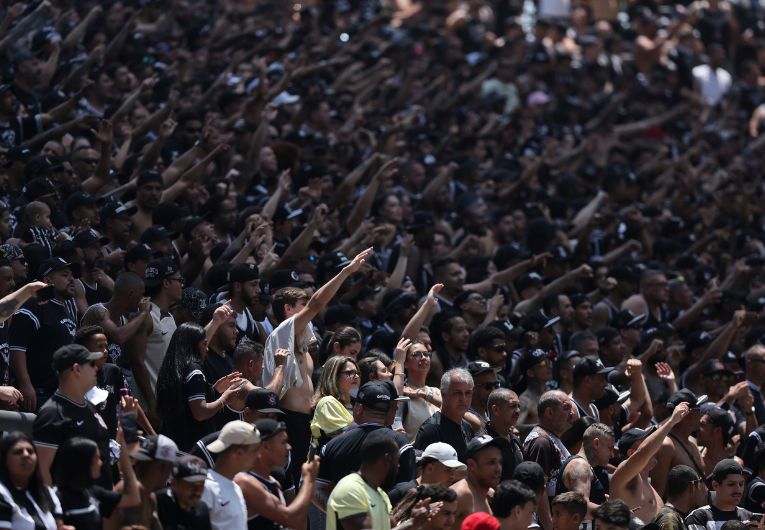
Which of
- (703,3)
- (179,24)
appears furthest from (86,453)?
(703,3)

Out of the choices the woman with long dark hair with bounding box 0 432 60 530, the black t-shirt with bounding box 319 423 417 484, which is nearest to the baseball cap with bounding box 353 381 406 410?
the black t-shirt with bounding box 319 423 417 484

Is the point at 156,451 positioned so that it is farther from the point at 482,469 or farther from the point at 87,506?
the point at 482,469

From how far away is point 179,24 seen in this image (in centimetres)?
2373

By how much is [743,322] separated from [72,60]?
853 cm

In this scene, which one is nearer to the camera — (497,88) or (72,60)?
(72,60)

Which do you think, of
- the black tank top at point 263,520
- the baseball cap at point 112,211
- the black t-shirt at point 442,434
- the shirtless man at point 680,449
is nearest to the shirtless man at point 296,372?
the black t-shirt at point 442,434

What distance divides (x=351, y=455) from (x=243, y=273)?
268 centimetres

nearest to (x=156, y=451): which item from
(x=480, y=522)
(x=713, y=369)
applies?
(x=480, y=522)

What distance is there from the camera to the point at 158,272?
1173 centimetres

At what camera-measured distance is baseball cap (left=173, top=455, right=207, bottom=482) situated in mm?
8406

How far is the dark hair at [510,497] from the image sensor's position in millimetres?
9555

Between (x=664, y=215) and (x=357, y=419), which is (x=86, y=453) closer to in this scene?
(x=357, y=419)

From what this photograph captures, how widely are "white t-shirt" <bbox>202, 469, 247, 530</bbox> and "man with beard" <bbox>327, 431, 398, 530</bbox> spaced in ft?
2.10

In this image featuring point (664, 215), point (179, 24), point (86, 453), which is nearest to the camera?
point (86, 453)
